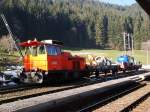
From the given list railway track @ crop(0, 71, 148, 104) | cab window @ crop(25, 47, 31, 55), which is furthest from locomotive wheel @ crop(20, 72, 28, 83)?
cab window @ crop(25, 47, 31, 55)

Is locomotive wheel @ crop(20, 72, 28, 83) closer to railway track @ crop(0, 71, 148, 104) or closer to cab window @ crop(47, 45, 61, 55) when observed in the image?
railway track @ crop(0, 71, 148, 104)

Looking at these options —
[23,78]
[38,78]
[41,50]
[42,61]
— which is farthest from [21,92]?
[41,50]

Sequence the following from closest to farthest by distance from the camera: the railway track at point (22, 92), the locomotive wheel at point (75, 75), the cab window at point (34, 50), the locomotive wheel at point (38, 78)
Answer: the railway track at point (22, 92) < the locomotive wheel at point (38, 78) < the cab window at point (34, 50) < the locomotive wheel at point (75, 75)

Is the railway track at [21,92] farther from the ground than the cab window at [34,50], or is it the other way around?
the cab window at [34,50]

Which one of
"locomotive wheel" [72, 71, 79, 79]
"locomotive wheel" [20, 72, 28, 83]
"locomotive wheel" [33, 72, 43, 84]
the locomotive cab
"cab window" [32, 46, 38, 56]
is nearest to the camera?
"locomotive wheel" [33, 72, 43, 84]

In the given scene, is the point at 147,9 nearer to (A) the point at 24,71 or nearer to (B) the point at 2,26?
(A) the point at 24,71

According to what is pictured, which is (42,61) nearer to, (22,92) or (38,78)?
(38,78)

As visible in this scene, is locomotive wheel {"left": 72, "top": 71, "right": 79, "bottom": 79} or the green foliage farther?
the green foliage

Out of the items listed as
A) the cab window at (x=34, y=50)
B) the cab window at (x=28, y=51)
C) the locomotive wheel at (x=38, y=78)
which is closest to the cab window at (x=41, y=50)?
the cab window at (x=34, y=50)

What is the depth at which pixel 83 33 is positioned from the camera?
6885 inches

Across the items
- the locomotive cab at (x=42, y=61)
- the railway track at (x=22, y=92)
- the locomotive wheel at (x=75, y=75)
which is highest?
the locomotive cab at (x=42, y=61)

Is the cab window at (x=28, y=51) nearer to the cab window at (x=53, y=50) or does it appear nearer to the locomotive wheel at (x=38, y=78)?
the cab window at (x=53, y=50)

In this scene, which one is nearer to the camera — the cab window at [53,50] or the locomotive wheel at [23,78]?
the locomotive wheel at [23,78]

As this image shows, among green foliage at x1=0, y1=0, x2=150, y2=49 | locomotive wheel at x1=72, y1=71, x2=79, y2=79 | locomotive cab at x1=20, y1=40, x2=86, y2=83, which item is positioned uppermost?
green foliage at x1=0, y1=0, x2=150, y2=49
